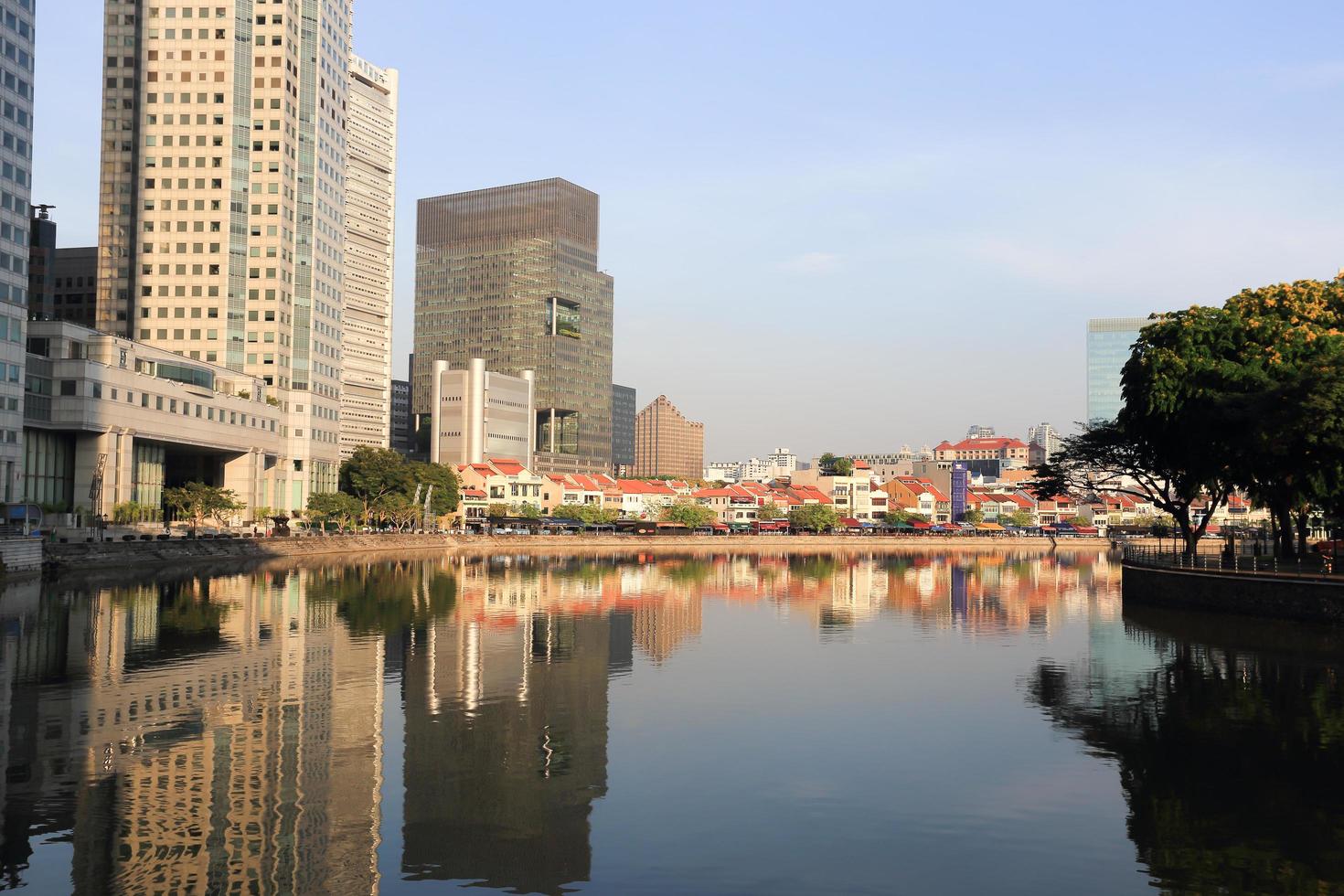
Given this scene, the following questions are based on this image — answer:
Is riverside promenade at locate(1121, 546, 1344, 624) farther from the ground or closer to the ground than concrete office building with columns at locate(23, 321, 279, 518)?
closer to the ground

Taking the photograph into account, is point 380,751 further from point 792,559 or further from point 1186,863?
point 792,559

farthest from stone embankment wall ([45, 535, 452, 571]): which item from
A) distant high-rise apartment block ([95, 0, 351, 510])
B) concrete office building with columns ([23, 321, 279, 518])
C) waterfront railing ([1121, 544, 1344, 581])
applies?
waterfront railing ([1121, 544, 1344, 581])

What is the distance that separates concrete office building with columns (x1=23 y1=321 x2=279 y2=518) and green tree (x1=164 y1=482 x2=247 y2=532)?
2914 mm

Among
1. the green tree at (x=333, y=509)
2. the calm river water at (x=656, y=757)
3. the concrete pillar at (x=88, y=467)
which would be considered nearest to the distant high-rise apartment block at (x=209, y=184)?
the green tree at (x=333, y=509)

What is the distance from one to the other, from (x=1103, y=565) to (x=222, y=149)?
13402 centimetres

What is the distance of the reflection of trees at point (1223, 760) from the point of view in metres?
23.6

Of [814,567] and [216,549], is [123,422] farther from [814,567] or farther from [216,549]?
[814,567]

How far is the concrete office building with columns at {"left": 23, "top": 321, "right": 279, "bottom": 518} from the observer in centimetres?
11544

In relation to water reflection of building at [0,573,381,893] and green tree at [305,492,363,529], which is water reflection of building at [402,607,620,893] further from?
green tree at [305,492,363,529]

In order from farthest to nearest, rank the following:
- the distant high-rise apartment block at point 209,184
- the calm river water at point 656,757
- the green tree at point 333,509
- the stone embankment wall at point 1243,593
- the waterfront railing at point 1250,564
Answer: the distant high-rise apartment block at point 209,184 → the green tree at point 333,509 → the waterfront railing at point 1250,564 → the stone embankment wall at point 1243,593 → the calm river water at point 656,757

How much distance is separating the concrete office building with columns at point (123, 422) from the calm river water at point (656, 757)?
5694 centimetres

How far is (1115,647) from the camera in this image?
59031 millimetres

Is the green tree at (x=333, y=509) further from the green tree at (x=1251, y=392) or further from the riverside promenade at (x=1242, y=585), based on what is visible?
the green tree at (x=1251, y=392)

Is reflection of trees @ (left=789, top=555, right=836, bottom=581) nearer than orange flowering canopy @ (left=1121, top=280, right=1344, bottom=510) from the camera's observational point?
No
